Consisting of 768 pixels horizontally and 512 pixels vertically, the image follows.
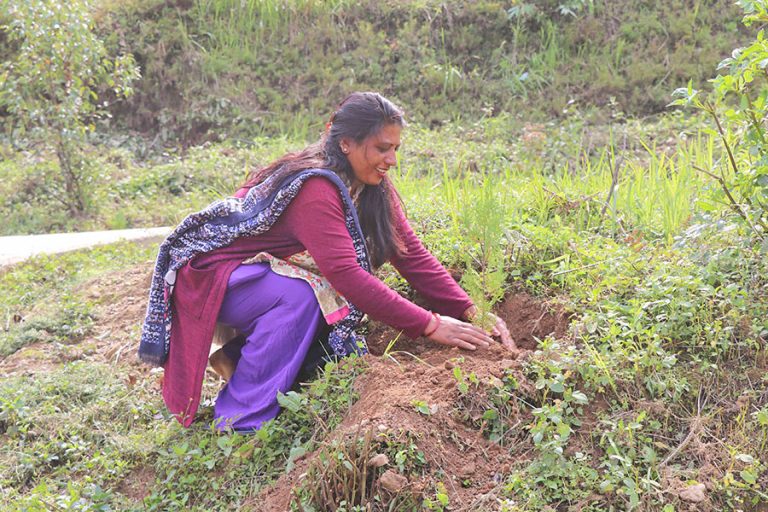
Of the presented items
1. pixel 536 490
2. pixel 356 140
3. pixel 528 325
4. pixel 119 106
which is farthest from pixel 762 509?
pixel 119 106

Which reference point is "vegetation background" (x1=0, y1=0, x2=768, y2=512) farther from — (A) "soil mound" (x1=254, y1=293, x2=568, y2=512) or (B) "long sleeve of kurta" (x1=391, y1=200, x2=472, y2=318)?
(B) "long sleeve of kurta" (x1=391, y1=200, x2=472, y2=318)

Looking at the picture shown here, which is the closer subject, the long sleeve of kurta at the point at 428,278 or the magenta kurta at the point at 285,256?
the magenta kurta at the point at 285,256

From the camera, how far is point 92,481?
3176mm

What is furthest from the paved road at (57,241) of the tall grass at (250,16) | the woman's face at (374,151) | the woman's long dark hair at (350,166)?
the tall grass at (250,16)

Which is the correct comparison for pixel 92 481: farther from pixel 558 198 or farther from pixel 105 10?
pixel 105 10

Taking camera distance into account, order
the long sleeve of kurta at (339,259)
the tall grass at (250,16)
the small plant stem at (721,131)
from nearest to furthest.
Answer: the small plant stem at (721,131), the long sleeve of kurta at (339,259), the tall grass at (250,16)

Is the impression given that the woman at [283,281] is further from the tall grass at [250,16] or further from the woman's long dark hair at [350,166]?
the tall grass at [250,16]

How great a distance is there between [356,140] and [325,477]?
1.34m

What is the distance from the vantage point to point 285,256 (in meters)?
3.34

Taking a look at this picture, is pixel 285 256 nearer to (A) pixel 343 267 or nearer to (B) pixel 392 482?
(A) pixel 343 267

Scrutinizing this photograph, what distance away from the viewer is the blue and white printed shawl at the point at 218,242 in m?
3.26

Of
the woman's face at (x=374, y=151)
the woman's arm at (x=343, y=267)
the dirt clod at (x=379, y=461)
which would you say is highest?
the woman's face at (x=374, y=151)

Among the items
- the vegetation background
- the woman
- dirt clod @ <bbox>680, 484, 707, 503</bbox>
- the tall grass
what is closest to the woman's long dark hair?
the woman

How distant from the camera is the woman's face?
3254mm
